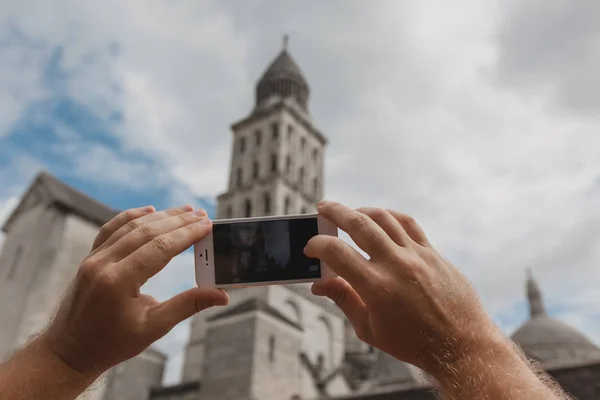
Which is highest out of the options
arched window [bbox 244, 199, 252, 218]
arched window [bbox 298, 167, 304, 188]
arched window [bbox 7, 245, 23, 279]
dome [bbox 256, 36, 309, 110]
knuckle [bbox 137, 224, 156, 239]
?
dome [bbox 256, 36, 309, 110]

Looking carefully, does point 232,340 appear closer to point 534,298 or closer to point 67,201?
point 67,201

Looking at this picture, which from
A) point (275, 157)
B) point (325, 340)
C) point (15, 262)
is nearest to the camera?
point (15, 262)

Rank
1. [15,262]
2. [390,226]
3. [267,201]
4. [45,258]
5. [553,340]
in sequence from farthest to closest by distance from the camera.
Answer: [267,201] < [553,340] < [15,262] < [45,258] < [390,226]

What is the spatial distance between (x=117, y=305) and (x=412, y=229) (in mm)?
1288

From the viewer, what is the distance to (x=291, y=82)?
168 ft

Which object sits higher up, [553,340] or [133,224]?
[553,340]

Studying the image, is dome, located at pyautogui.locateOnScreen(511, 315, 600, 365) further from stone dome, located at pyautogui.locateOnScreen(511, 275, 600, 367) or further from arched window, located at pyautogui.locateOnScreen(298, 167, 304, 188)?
arched window, located at pyautogui.locateOnScreen(298, 167, 304, 188)

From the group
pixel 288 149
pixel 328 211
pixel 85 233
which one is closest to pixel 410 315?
pixel 328 211

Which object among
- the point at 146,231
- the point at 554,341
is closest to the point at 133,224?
the point at 146,231

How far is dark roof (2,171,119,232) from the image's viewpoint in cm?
1769

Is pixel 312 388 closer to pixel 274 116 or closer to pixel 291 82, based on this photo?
pixel 274 116

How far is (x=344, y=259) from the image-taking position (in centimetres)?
181

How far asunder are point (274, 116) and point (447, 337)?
151ft

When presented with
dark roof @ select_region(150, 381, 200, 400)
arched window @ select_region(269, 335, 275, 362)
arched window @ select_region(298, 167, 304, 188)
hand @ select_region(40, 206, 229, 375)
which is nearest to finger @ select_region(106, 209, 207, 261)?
hand @ select_region(40, 206, 229, 375)
